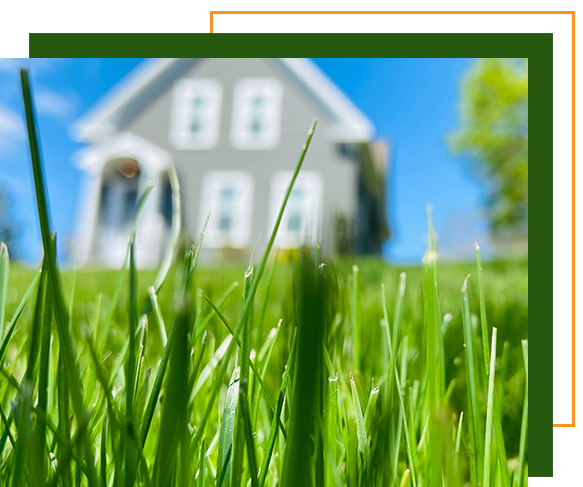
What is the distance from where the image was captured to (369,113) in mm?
6250

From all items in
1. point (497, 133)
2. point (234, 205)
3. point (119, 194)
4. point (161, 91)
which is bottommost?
point (234, 205)

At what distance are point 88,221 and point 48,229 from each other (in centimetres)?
696

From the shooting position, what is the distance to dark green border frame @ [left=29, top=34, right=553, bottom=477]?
1.81 feet

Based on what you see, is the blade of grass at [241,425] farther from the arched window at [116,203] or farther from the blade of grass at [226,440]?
the arched window at [116,203]

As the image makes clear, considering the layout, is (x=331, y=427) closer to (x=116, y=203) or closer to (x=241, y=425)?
(x=241, y=425)

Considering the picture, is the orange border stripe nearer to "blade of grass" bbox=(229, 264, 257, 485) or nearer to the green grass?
the green grass

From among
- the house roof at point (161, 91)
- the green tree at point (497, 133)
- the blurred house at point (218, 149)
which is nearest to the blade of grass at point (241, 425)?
the blurred house at point (218, 149)

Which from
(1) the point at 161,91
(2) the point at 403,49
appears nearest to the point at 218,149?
(1) the point at 161,91

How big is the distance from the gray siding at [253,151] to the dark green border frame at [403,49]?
17.5 ft

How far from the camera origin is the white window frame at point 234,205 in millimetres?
6289

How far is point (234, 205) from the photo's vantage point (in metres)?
6.51

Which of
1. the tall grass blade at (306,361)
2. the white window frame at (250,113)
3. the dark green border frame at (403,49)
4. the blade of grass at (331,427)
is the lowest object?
the blade of grass at (331,427)

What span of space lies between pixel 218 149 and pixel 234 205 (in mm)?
770
